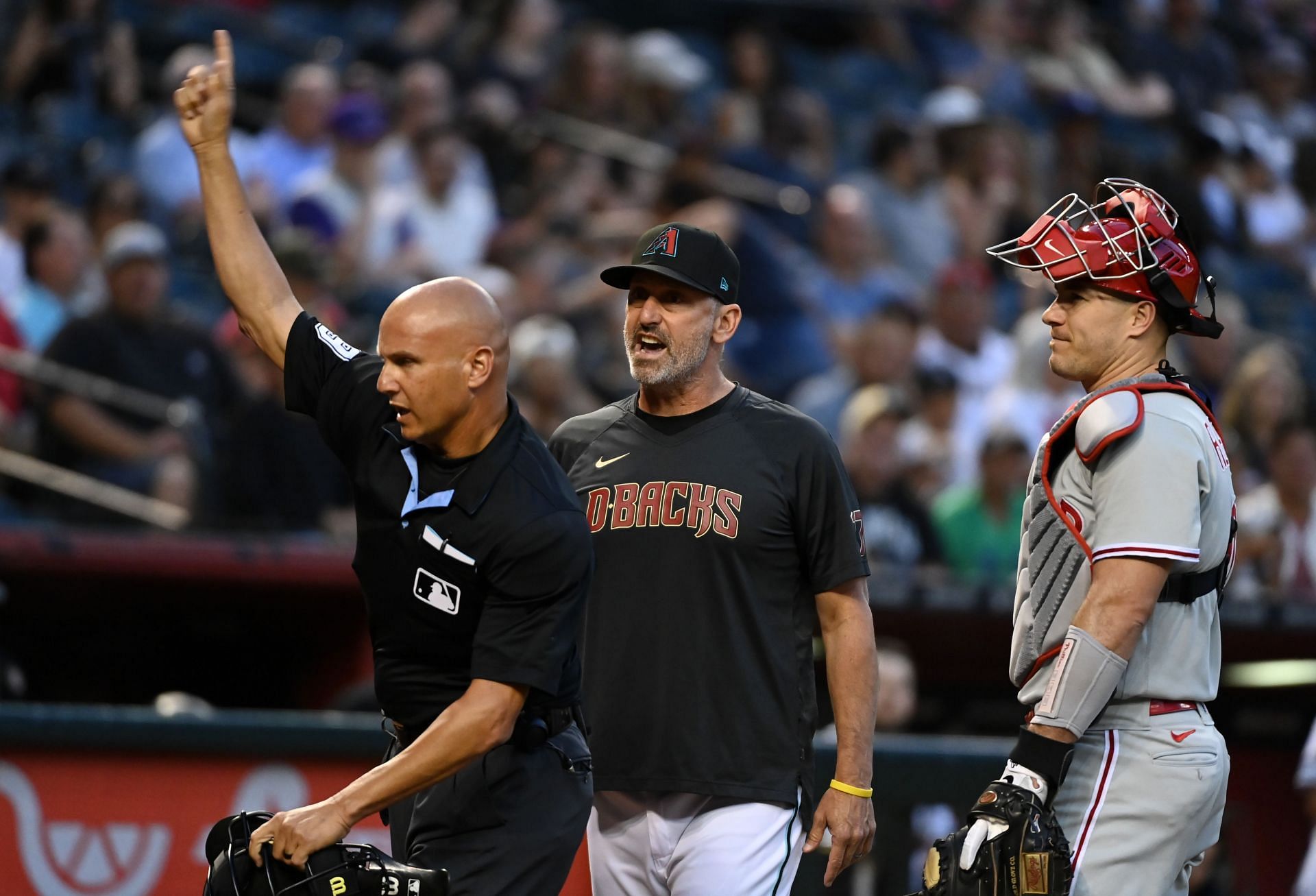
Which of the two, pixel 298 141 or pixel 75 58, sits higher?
pixel 75 58

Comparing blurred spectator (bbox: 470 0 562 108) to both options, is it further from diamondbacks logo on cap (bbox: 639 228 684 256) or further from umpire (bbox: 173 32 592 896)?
umpire (bbox: 173 32 592 896)

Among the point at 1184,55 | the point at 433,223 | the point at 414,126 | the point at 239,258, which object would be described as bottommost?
the point at 239,258

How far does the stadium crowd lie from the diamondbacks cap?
3.36 metres

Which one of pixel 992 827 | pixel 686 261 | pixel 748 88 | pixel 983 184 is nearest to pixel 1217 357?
pixel 983 184

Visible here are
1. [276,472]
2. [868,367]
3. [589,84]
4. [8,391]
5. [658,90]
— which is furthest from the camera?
[658,90]

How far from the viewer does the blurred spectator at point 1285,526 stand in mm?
8430

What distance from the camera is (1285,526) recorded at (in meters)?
8.57

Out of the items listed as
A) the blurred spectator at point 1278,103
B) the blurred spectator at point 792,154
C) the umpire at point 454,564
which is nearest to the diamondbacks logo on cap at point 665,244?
the umpire at point 454,564

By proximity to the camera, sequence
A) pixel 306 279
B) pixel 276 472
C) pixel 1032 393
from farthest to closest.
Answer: pixel 1032 393 → pixel 306 279 → pixel 276 472

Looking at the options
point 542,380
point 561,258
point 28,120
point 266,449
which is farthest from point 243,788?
point 28,120

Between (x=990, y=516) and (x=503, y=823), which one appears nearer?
(x=503, y=823)

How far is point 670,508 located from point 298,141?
6470mm

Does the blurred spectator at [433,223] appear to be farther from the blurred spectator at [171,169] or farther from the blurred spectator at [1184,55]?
the blurred spectator at [1184,55]

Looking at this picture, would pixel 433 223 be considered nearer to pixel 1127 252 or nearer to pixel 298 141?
pixel 298 141
